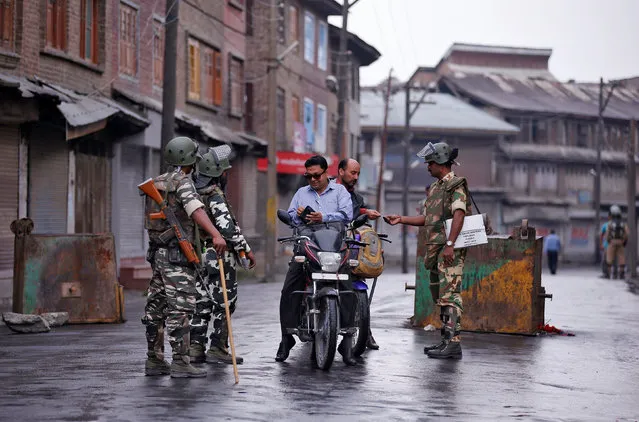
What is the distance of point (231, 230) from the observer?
10.1 metres

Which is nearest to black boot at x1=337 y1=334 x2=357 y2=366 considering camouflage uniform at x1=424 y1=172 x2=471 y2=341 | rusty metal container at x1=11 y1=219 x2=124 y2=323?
camouflage uniform at x1=424 y1=172 x2=471 y2=341

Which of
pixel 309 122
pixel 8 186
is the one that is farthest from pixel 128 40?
pixel 309 122

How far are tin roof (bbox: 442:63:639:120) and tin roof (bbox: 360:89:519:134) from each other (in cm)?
160

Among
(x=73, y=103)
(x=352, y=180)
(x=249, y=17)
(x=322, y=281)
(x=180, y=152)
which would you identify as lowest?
(x=322, y=281)

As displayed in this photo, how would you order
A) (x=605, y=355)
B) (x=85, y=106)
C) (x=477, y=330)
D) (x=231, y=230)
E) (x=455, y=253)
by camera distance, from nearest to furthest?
(x=231, y=230) → (x=455, y=253) → (x=605, y=355) → (x=477, y=330) → (x=85, y=106)

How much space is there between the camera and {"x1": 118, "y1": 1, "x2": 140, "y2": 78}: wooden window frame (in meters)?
26.6

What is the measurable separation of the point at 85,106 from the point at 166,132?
69.5 inches

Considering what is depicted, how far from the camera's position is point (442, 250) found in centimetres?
1166

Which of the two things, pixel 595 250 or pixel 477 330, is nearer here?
pixel 477 330

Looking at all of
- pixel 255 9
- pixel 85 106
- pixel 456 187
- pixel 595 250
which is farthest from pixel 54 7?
pixel 595 250

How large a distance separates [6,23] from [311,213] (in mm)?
11530

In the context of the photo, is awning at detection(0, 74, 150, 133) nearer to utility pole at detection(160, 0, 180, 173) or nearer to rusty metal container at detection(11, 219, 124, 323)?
utility pole at detection(160, 0, 180, 173)

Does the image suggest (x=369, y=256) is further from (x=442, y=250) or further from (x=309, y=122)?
(x=309, y=122)

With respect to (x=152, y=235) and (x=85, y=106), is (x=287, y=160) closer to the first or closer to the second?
(x=85, y=106)
